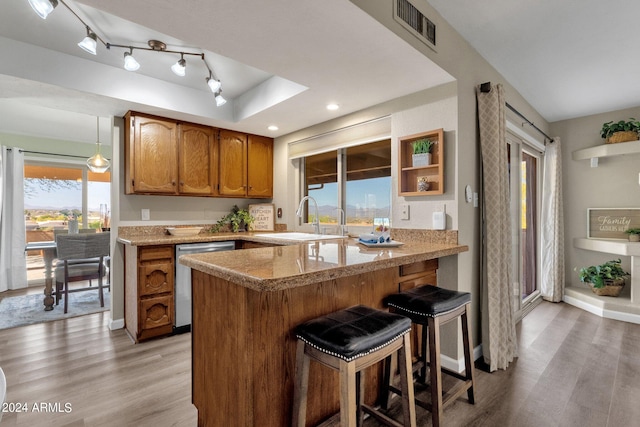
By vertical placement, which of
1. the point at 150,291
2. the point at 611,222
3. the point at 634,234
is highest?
the point at 611,222

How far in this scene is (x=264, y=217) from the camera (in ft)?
13.3

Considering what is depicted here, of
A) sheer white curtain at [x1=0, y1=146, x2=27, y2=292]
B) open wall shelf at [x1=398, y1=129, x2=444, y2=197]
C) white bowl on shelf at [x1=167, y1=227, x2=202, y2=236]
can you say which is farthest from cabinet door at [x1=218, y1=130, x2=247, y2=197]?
sheer white curtain at [x1=0, y1=146, x2=27, y2=292]

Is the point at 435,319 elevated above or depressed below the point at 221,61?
below

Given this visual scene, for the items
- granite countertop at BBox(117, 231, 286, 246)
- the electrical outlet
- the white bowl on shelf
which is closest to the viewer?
the electrical outlet

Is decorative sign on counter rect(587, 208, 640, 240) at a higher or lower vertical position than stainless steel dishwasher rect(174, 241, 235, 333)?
higher

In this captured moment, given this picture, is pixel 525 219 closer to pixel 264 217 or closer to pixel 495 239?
pixel 495 239

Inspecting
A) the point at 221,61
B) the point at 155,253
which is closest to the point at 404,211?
the point at 221,61

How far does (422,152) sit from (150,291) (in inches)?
106

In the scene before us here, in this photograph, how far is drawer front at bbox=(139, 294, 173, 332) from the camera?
2.79 metres

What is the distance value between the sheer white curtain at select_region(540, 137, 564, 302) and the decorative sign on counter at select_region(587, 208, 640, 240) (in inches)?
16.6

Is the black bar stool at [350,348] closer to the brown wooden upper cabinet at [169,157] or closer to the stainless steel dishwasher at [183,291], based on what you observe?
the stainless steel dishwasher at [183,291]

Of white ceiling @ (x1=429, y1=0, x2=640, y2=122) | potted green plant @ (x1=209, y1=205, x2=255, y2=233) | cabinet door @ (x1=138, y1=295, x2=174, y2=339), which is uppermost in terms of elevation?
white ceiling @ (x1=429, y1=0, x2=640, y2=122)

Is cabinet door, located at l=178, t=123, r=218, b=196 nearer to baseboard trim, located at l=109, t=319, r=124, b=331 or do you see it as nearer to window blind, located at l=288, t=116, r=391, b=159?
window blind, located at l=288, t=116, r=391, b=159

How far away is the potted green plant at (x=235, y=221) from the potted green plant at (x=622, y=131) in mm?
4621
